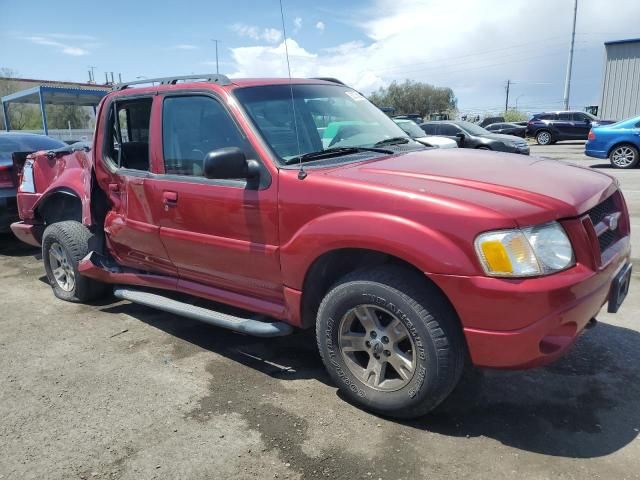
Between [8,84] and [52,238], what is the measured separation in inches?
2114

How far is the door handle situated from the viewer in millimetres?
3625

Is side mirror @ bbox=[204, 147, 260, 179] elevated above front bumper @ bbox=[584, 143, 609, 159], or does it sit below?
above

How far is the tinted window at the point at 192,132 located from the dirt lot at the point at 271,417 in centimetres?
136

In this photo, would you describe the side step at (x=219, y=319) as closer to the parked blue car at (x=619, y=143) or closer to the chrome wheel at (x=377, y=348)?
the chrome wheel at (x=377, y=348)

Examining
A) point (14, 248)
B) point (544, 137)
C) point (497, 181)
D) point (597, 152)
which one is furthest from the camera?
point (544, 137)

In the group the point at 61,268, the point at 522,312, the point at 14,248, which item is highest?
the point at 522,312

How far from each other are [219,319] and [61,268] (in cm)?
241

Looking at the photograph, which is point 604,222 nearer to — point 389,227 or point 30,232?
point 389,227

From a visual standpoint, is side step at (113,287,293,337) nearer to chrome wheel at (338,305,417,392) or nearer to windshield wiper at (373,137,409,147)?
chrome wheel at (338,305,417,392)

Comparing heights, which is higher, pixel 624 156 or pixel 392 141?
pixel 392 141

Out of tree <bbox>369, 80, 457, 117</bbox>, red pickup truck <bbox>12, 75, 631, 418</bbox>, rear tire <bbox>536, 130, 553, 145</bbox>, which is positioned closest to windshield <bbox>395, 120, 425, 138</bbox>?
red pickup truck <bbox>12, 75, 631, 418</bbox>

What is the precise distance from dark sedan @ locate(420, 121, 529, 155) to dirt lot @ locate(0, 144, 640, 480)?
1040 centimetres

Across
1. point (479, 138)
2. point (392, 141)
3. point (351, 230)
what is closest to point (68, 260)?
point (392, 141)

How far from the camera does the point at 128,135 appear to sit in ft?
14.3
